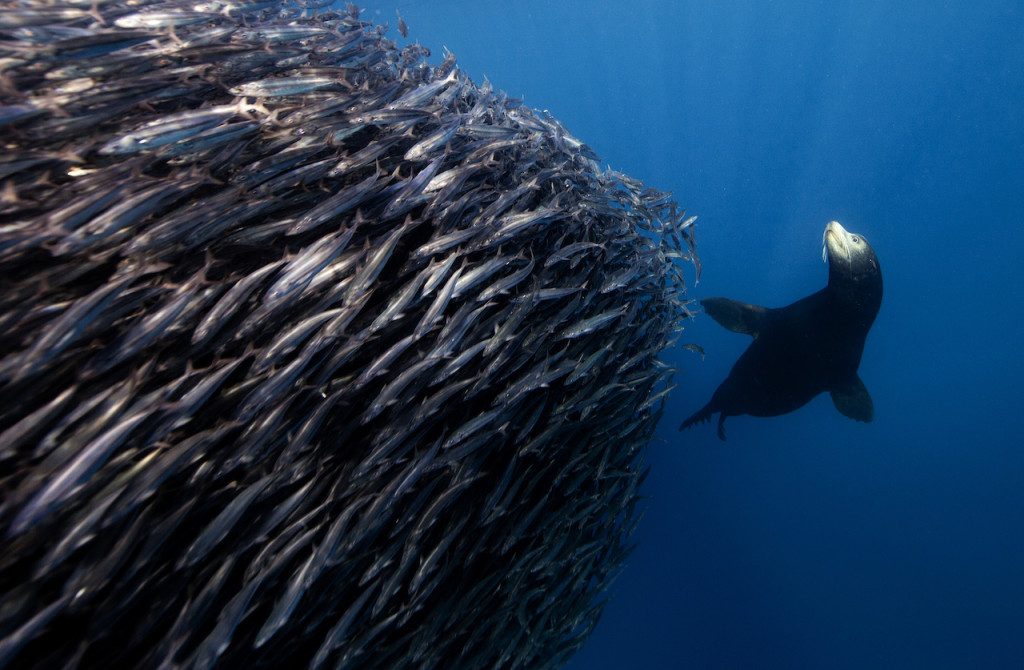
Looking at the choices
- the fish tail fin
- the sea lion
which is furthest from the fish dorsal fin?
the fish tail fin

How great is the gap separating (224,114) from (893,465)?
2858 cm

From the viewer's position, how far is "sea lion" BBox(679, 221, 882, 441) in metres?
5.86

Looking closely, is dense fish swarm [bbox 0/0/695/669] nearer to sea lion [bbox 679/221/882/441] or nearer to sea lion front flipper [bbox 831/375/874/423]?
sea lion [bbox 679/221/882/441]

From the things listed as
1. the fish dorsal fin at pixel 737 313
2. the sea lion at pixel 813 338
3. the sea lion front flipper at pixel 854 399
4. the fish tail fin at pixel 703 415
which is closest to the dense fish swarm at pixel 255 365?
the fish dorsal fin at pixel 737 313

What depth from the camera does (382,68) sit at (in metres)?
4.33

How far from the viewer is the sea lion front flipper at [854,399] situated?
7.25 metres

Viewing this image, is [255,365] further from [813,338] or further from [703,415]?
[703,415]

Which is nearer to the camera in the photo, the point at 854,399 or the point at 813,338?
the point at 813,338

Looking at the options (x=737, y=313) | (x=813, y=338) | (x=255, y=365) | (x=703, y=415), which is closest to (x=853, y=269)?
(x=813, y=338)

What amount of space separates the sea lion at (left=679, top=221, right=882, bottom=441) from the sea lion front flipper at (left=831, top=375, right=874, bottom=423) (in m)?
0.01

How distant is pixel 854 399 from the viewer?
7.34m

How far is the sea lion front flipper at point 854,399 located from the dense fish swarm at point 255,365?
591 cm

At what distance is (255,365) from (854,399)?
28.5 feet

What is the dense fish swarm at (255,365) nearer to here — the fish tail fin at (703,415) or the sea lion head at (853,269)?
the sea lion head at (853,269)
